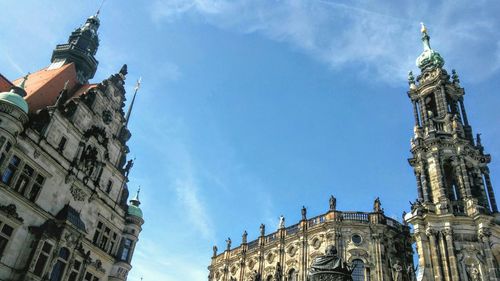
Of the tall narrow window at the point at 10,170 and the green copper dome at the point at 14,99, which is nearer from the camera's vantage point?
the tall narrow window at the point at 10,170

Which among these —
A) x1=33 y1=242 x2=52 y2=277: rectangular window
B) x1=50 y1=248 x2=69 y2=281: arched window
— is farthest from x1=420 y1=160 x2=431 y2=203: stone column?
x1=33 y1=242 x2=52 y2=277: rectangular window

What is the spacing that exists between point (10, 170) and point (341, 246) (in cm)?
2882

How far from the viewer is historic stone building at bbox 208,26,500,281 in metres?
33.8

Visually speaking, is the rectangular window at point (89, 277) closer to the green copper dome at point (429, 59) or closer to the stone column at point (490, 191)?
the stone column at point (490, 191)

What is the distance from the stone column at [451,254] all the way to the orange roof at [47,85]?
31237 millimetres

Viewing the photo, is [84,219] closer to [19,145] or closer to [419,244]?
[19,145]

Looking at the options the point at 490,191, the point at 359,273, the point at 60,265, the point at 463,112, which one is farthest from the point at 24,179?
the point at 463,112

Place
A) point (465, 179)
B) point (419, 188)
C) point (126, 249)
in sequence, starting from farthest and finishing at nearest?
point (419, 188) < point (465, 179) < point (126, 249)

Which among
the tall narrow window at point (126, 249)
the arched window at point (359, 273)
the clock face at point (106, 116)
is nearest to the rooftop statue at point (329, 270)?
the tall narrow window at point (126, 249)

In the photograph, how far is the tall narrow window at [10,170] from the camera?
25.9 meters

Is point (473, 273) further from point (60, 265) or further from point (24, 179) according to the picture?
point (24, 179)

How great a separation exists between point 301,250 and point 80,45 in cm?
2981

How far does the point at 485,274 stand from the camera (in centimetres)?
3238

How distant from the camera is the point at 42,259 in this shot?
2653cm
